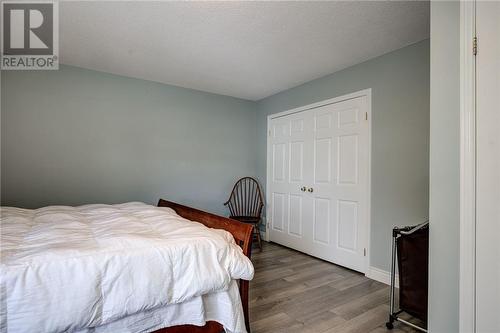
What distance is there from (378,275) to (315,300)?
88 centimetres

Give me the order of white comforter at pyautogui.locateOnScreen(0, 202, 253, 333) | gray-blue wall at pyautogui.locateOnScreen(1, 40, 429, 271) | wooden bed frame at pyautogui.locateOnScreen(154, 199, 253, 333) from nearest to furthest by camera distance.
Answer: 1. white comforter at pyautogui.locateOnScreen(0, 202, 253, 333)
2. wooden bed frame at pyautogui.locateOnScreen(154, 199, 253, 333)
3. gray-blue wall at pyautogui.locateOnScreen(1, 40, 429, 271)

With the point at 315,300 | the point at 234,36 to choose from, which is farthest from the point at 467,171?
the point at 234,36

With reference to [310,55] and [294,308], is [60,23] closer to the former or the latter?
[310,55]

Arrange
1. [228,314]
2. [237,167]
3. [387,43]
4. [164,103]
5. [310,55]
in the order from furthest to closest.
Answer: [237,167] → [164,103] → [310,55] → [387,43] → [228,314]

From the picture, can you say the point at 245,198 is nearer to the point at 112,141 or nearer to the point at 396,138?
the point at 112,141

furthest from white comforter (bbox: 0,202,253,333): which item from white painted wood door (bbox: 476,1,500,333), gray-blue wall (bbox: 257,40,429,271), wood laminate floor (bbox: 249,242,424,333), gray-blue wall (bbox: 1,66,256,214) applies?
gray-blue wall (bbox: 257,40,429,271)

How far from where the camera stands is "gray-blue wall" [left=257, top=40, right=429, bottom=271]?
238 cm

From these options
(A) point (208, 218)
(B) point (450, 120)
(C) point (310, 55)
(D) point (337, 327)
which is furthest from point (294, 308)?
(C) point (310, 55)

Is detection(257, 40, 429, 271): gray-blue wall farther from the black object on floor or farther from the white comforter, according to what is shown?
the white comforter

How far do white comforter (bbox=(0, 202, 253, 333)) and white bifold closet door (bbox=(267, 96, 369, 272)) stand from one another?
1812 millimetres

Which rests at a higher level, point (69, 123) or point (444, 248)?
point (69, 123)

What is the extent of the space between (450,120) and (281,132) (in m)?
2.77

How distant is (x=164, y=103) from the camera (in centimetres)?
368

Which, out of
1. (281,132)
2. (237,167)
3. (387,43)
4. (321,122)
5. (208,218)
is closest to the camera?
(208,218)
